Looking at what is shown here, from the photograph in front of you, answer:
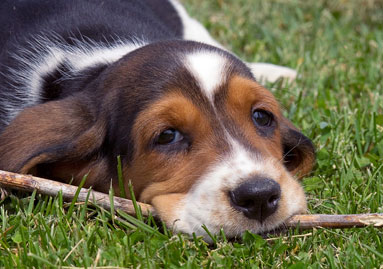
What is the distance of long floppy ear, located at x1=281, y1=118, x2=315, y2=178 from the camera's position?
5.05 metres

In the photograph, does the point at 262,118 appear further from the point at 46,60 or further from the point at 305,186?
the point at 46,60

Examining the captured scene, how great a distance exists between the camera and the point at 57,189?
4.20 metres

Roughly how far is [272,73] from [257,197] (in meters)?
3.50

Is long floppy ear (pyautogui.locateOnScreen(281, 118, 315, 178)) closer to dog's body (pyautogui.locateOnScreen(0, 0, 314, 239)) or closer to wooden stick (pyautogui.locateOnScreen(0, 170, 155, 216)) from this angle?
dog's body (pyautogui.locateOnScreen(0, 0, 314, 239))

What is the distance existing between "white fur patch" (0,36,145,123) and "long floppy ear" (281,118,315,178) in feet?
4.15

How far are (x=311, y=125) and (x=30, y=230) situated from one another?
281 centimetres

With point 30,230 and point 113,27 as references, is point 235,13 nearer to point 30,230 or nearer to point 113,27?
point 113,27

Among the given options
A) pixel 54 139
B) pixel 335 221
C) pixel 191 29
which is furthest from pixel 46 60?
pixel 191 29

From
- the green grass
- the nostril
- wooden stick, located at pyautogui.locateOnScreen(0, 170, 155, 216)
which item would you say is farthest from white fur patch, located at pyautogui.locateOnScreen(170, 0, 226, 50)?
the nostril

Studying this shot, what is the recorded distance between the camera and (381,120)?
588 cm

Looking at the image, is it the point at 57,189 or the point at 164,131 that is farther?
the point at 164,131

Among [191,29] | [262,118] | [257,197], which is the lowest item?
[191,29]

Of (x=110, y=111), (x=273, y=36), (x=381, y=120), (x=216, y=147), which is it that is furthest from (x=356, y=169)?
(x=273, y=36)

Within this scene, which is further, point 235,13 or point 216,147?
point 235,13
